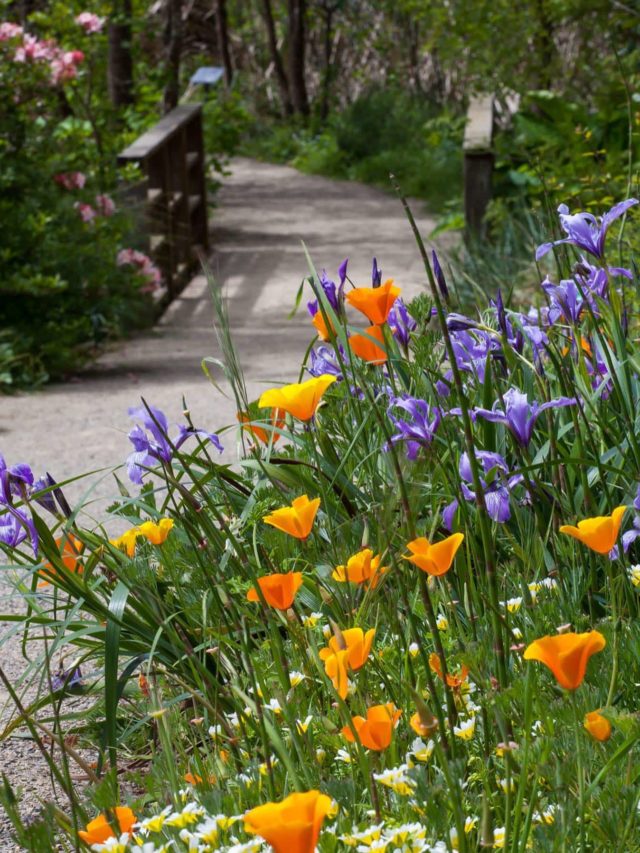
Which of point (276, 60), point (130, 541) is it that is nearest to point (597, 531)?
point (130, 541)

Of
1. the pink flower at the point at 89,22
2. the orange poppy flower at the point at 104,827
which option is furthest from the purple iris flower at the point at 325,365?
the pink flower at the point at 89,22

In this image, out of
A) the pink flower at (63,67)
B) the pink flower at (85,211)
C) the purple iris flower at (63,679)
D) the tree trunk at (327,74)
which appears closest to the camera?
the purple iris flower at (63,679)

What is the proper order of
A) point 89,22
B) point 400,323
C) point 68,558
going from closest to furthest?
point 68,558, point 400,323, point 89,22

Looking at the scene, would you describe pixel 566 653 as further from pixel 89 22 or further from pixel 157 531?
pixel 89 22

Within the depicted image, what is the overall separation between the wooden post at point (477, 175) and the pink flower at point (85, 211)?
6.98 feet

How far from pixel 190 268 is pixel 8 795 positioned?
8.63m

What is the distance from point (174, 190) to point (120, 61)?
5.32 ft

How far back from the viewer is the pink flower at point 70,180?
7.20 metres

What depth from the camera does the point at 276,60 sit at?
19156 mm

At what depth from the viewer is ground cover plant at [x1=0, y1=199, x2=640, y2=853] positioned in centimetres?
126

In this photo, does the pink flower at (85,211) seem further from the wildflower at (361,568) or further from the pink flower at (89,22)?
the wildflower at (361,568)

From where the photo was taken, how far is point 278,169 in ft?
53.5

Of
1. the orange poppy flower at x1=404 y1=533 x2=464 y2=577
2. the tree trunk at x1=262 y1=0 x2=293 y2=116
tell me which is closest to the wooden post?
the orange poppy flower at x1=404 y1=533 x2=464 y2=577

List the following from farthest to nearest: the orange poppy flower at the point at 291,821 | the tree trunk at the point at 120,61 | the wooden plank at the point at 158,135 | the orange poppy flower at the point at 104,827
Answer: the tree trunk at the point at 120,61 → the wooden plank at the point at 158,135 → the orange poppy flower at the point at 104,827 → the orange poppy flower at the point at 291,821
